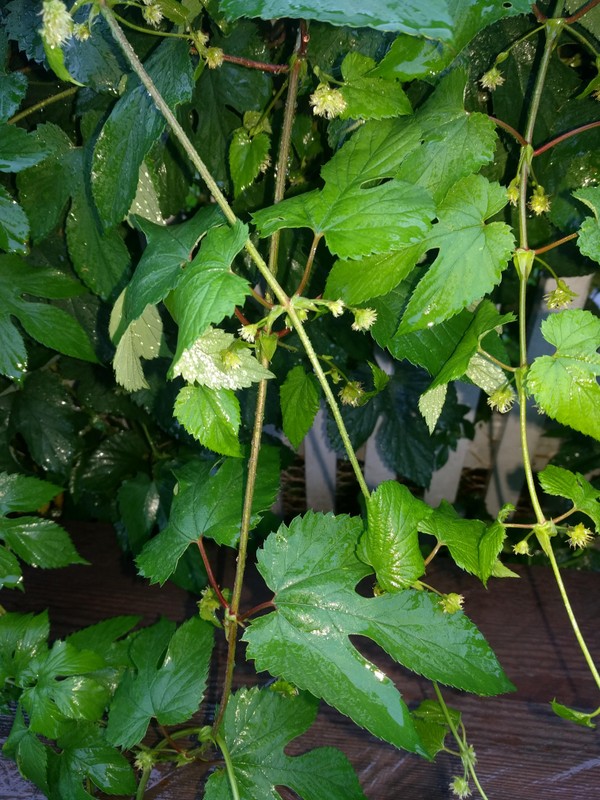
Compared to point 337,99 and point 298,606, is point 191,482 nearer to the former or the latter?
point 298,606

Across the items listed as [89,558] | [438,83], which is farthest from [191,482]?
[438,83]

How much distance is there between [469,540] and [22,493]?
1.78 feet

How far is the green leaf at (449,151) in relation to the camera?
0.51m

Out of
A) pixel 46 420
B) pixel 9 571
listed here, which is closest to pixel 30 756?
pixel 9 571

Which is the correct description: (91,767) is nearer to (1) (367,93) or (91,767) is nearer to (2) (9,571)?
(2) (9,571)

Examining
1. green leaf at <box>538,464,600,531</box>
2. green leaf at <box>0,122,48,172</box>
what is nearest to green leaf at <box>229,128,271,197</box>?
green leaf at <box>0,122,48,172</box>

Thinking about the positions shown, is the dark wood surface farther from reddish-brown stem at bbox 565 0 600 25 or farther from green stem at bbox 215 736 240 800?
reddish-brown stem at bbox 565 0 600 25

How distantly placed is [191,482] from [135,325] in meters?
0.21

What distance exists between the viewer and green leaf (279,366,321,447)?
65cm

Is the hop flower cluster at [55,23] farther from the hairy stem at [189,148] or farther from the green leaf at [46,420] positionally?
the green leaf at [46,420]

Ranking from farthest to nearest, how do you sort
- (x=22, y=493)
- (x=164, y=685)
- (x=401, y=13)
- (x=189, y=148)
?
1. (x=22, y=493)
2. (x=164, y=685)
3. (x=189, y=148)
4. (x=401, y=13)

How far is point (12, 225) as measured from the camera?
646 millimetres

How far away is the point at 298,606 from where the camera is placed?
1.82 feet

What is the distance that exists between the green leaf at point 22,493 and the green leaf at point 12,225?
1.00 ft
